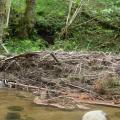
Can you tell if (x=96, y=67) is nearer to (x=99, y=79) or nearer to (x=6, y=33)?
(x=99, y=79)

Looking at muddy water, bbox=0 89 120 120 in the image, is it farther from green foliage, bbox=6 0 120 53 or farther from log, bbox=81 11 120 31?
log, bbox=81 11 120 31

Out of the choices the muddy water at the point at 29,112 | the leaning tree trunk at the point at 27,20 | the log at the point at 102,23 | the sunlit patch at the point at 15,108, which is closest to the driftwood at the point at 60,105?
the muddy water at the point at 29,112

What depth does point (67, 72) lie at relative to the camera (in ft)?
30.2

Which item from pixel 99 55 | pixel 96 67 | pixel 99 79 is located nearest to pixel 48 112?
pixel 99 79

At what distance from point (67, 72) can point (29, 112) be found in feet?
7.80

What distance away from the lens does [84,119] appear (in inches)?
251

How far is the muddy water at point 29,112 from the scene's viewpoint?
6748 mm

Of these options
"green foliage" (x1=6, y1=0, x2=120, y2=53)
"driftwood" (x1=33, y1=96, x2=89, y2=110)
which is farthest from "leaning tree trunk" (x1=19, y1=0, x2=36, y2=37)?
"driftwood" (x1=33, y1=96, x2=89, y2=110)

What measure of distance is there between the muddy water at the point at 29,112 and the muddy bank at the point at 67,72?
790 mm

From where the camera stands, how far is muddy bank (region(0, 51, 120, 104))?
8.35m

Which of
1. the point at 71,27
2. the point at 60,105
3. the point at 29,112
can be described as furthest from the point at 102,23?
the point at 29,112

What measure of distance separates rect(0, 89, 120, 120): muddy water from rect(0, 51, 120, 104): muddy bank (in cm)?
79

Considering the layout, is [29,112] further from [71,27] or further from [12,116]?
[71,27]

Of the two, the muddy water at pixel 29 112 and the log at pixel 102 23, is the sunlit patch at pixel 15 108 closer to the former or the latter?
the muddy water at pixel 29 112
